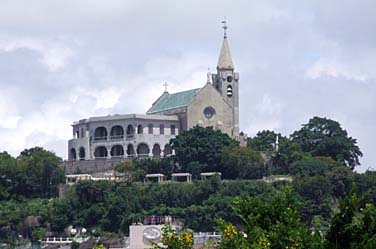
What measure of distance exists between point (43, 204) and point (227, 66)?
1836 cm

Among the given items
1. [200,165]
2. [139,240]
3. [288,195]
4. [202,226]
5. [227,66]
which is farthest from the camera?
[227,66]

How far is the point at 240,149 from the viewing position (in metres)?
93.1

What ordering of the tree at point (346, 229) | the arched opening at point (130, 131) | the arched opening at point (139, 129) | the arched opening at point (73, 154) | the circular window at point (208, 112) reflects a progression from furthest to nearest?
1. the arched opening at point (73, 154)
2. the circular window at point (208, 112)
3. the arched opening at point (130, 131)
4. the arched opening at point (139, 129)
5. the tree at point (346, 229)

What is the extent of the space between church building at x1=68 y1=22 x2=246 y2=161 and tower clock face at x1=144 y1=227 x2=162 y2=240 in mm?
34224

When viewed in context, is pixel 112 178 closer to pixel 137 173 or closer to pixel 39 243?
pixel 137 173

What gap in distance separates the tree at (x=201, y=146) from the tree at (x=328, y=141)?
23.1 ft

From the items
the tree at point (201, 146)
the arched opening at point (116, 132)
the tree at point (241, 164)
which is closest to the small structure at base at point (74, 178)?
the arched opening at point (116, 132)

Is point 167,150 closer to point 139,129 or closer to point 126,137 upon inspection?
point 139,129

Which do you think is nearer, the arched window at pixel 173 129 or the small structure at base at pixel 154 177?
the small structure at base at pixel 154 177

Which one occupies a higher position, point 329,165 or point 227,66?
point 227,66

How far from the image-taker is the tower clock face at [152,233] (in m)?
62.2

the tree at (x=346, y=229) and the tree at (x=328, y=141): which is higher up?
the tree at (x=328, y=141)

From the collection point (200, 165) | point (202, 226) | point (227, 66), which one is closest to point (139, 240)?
point (202, 226)

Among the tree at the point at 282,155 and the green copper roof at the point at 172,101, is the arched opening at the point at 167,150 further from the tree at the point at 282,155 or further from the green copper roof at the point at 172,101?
the tree at the point at 282,155
